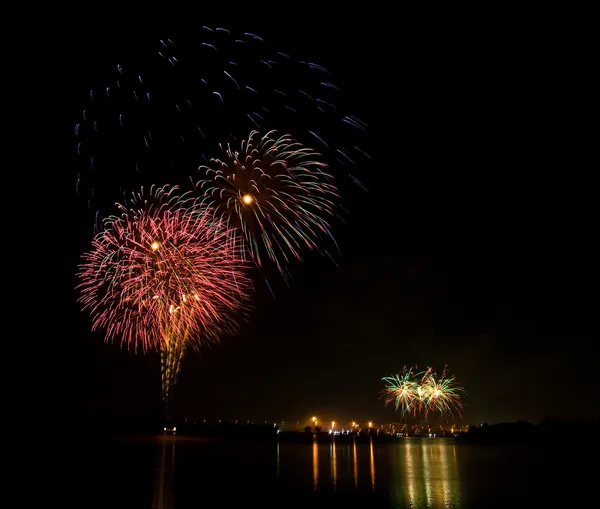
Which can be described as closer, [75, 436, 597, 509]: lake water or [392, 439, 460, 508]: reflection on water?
[75, 436, 597, 509]: lake water

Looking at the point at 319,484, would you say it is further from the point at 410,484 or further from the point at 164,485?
the point at 164,485

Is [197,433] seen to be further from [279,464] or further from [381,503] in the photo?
[381,503]

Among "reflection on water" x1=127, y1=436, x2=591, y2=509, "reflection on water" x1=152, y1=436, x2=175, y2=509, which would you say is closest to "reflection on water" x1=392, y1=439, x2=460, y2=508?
"reflection on water" x1=127, y1=436, x2=591, y2=509

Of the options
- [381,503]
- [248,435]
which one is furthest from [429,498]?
[248,435]

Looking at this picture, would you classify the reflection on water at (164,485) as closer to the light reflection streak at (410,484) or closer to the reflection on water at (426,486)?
the reflection on water at (426,486)

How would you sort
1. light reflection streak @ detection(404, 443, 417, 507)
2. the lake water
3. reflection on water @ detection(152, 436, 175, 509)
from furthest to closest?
light reflection streak @ detection(404, 443, 417, 507), the lake water, reflection on water @ detection(152, 436, 175, 509)

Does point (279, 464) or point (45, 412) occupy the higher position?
point (45, 412)

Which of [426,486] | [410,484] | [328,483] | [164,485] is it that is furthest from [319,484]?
[164,485]

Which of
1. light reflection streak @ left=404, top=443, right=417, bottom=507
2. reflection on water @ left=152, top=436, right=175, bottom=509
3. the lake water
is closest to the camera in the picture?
reflection on water @ left=152, top=436, right=175, bottom=509

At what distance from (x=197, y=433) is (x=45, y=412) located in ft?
52.2

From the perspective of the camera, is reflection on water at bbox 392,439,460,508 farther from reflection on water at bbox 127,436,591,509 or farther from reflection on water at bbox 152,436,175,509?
reflection on water at bbox 152,436,175,509

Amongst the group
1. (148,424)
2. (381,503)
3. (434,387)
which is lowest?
(381,503)

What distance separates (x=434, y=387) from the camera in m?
55.9

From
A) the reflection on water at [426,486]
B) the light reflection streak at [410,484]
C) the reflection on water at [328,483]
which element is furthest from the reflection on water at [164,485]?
the light reflection streak at [410,484]
